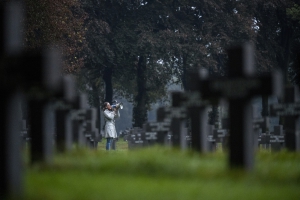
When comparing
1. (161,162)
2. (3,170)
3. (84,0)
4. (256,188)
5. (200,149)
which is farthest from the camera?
(84,0)

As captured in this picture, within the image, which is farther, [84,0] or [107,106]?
[84,0]

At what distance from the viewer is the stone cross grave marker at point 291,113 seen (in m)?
16.8

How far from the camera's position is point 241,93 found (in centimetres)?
1173

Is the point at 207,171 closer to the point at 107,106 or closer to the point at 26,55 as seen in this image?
the point at 26,55

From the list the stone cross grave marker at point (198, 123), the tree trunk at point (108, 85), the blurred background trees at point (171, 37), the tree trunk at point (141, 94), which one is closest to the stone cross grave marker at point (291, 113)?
the stone cross grave marker at point (198, 123)

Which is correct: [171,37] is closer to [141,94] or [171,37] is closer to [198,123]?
[141,94]

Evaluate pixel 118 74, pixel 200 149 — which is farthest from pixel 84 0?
pixel 200 149

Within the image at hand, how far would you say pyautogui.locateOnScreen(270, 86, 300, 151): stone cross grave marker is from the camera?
16.8 metres

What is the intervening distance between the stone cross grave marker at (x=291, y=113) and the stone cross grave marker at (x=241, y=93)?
4.88m

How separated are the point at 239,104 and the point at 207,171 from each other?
1013 millimetres

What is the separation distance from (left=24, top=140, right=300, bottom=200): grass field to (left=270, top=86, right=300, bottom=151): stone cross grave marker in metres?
2.74

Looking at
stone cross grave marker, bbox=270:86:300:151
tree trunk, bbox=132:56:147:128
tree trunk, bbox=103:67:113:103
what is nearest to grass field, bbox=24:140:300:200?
stone cross grave marker, bbox=270:86:300:151

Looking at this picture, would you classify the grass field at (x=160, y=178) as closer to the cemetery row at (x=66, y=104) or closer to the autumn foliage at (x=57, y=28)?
the cemetery row at (x=66, y=104)

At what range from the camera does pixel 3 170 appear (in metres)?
9.05
